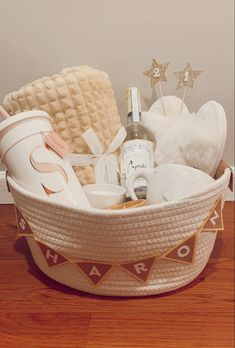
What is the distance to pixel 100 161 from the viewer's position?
2.90ft

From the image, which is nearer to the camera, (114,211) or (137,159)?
(114,211)

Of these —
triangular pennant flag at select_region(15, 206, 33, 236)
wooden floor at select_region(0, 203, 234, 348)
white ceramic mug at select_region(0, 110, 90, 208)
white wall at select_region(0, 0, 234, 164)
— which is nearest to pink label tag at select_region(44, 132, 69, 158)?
white ceramic mug at select_region(0, 110, 90, 208)

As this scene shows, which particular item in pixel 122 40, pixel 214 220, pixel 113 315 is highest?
pixel 122 40

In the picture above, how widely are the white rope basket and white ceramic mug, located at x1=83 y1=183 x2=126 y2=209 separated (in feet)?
0.45

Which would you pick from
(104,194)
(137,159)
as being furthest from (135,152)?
(104,194)

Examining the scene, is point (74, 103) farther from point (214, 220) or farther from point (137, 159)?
point (214, 220)

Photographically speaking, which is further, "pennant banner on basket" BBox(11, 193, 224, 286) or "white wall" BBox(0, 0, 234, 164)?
"white wall" BBox(0, 0, 234, 164)

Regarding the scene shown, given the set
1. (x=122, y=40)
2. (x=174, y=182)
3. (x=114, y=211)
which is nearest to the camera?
(x=114, y=211)

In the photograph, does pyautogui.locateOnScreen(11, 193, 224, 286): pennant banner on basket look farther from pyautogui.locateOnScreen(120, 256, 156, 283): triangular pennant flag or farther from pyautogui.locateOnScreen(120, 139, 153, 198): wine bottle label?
pyautogui.locateOnScreen(120, 139, 153, 198): wine bottle label

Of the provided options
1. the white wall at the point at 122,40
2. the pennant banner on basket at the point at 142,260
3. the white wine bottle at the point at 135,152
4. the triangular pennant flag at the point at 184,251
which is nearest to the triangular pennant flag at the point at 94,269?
the pennant banner on basket at the point at 142,260

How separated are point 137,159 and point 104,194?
0.38 feet

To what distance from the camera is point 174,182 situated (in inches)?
29.4

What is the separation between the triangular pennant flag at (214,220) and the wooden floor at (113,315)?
0.12m

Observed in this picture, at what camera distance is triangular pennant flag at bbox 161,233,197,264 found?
0.70 meters
